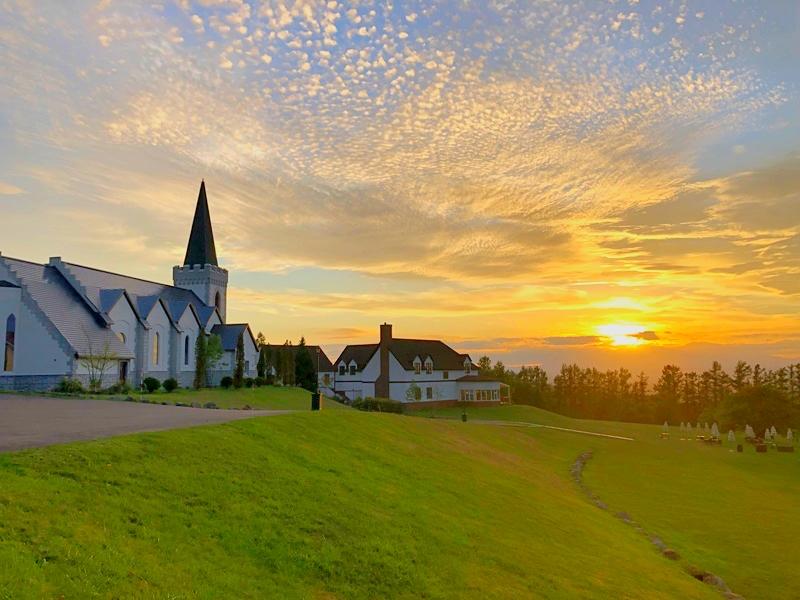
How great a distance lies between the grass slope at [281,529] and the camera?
31.5 ft

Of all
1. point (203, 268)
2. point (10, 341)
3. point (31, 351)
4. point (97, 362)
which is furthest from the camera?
point (203, 268)

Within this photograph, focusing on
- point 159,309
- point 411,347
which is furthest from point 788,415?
point 159,309

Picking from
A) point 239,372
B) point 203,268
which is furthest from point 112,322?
point 203,268

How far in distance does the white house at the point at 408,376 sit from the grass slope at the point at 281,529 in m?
61.8

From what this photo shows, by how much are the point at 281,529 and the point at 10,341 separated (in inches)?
1620

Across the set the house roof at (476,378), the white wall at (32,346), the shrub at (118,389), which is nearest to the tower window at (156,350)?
the shrub at (118,389)

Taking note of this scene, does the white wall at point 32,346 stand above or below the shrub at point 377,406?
above

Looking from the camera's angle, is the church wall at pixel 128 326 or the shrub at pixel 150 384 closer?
the shrub at pixel 150 384

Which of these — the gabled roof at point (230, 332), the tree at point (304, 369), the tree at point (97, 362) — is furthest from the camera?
the tree at point (304, 369)

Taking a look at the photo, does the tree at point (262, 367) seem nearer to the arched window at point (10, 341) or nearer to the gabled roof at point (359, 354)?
the gabled roof at point (359, 354)

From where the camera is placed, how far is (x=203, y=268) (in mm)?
79125

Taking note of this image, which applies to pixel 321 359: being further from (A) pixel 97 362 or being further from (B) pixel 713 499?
(B) pixel 713 499

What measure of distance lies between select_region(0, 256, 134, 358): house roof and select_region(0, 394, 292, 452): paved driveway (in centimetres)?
1700

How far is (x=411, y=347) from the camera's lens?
88562 millimetres
